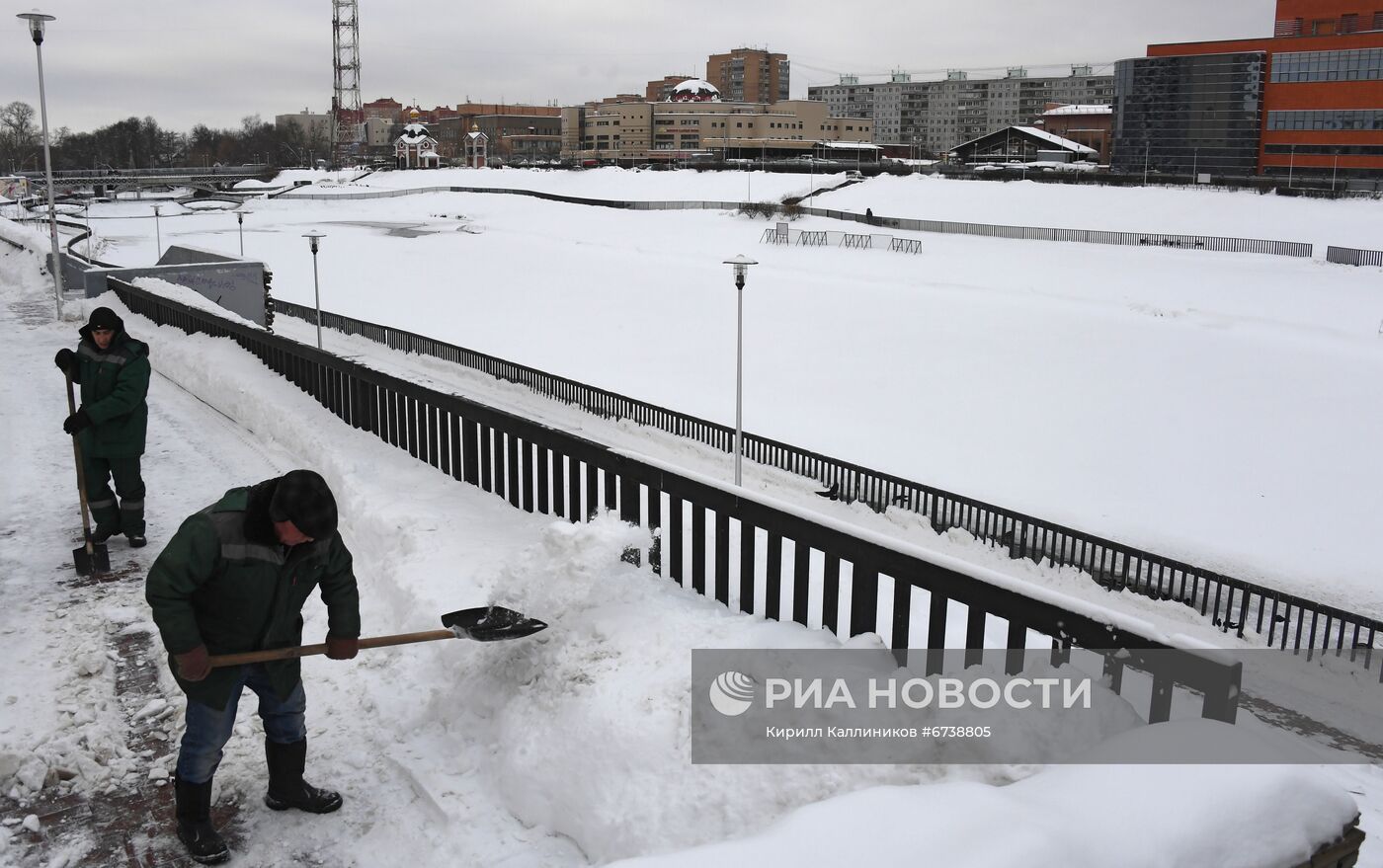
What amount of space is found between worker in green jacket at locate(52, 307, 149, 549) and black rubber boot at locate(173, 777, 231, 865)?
4203 mm

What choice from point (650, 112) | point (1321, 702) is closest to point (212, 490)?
point (1321, 702)

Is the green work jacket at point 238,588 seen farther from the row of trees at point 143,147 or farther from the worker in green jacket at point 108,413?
the row of trees at point 143,147

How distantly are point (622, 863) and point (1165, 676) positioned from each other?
2183mm

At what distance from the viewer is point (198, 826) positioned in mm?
4754

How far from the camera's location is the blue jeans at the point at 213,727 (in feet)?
15.6

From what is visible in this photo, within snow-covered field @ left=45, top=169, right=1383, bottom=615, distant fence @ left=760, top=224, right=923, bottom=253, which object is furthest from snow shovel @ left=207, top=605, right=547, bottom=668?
distant fence @ left=760, top=224, right=923, bottom=253

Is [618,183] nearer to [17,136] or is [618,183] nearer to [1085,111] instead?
[1085,111]

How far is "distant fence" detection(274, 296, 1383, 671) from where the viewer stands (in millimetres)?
12625

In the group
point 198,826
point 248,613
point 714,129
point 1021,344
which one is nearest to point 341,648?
point 248,613

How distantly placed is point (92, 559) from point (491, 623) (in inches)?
166

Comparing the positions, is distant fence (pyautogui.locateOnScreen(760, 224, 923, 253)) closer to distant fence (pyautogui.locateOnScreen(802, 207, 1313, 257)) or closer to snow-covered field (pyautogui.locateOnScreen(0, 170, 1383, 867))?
snow-covered field (pyautogui.locateOnScreen(0, 170, 1383, 867))

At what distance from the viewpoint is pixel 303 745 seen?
511 cm

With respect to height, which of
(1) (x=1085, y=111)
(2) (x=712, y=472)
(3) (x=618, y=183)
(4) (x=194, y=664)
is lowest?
(2) (x=712, y=472)

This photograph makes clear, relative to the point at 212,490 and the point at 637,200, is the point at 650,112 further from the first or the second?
the point at 212,490
